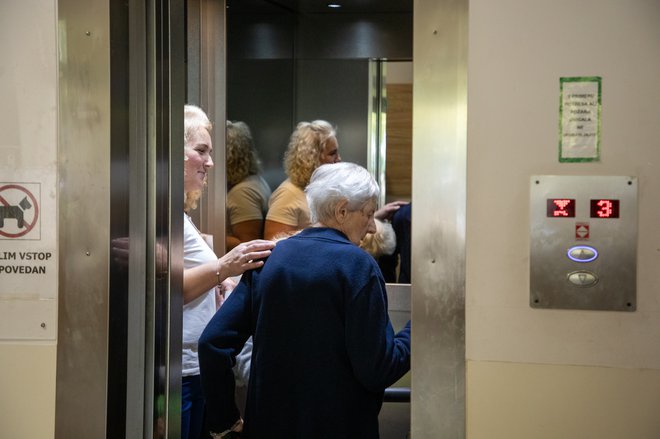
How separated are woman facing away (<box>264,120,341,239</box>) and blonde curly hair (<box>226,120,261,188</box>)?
194 mm

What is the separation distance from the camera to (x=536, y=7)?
6.69 feet

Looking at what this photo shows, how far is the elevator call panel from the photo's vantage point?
6.58 ft

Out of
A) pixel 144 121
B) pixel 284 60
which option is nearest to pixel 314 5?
pixel 284 60

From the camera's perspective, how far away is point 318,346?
2434 mm

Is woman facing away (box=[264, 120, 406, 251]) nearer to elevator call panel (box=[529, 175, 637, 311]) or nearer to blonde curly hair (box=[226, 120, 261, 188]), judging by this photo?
blonde curly hair (box=[226, 120, 261, 188])

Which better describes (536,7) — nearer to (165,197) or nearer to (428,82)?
(428,82)

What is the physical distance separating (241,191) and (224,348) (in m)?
1.89

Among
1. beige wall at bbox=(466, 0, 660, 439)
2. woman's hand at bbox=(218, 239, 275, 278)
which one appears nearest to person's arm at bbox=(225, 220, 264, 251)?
woman's hand at bbox=(218, 239, 275, 278)

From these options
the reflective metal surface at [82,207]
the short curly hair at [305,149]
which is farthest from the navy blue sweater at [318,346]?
the short curly hair at [305,149]

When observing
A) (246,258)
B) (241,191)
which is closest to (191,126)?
(246,258)

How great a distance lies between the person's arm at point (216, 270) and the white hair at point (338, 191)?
19 centimetres

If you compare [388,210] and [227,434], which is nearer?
[227,434]

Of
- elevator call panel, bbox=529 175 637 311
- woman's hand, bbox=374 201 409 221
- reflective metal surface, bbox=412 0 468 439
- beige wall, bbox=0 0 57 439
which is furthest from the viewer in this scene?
woman's hand, bbox=374 201 409 221

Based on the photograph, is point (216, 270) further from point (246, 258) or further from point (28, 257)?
point (28, 257)
